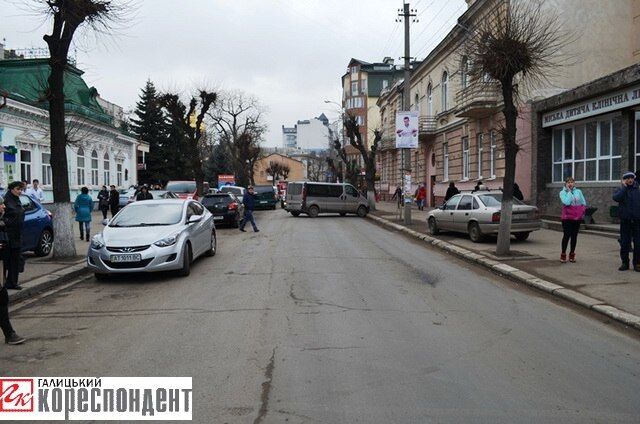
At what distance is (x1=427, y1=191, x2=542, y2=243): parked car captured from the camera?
15453 mm

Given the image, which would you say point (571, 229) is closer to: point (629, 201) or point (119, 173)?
point (629, 201)

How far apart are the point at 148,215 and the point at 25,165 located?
21.2 m

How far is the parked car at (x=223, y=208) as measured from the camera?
23.3 metres

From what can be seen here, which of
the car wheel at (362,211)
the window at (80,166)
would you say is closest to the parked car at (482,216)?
the car wheel at (362,211)

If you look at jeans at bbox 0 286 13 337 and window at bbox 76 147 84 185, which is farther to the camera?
window at bbox 76 147 84 185

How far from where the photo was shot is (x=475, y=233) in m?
16.1

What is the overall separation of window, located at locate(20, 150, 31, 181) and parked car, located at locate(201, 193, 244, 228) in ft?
37.8

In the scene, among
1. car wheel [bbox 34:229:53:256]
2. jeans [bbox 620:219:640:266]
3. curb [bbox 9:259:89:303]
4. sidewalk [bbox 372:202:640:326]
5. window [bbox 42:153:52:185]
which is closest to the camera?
sidewalk [bbox 372:202:640:326]

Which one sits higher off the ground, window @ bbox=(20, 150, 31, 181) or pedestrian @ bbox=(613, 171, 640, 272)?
window @ bbox=(20, 150, 31, 181)

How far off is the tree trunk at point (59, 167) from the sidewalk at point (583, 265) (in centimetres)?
978

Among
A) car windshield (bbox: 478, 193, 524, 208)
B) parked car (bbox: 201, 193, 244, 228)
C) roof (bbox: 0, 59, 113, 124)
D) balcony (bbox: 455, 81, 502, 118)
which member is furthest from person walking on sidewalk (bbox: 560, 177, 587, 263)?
roof (bbox: 0, 59, 113, 124)

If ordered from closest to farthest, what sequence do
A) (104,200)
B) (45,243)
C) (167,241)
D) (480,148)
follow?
(167,241), (45,243), (104,200), (480,148)

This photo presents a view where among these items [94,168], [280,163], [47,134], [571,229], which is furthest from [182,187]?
[280,163]

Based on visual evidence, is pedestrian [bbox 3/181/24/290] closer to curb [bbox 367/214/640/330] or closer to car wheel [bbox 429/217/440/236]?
curb [bbox 367/214/640/330]
